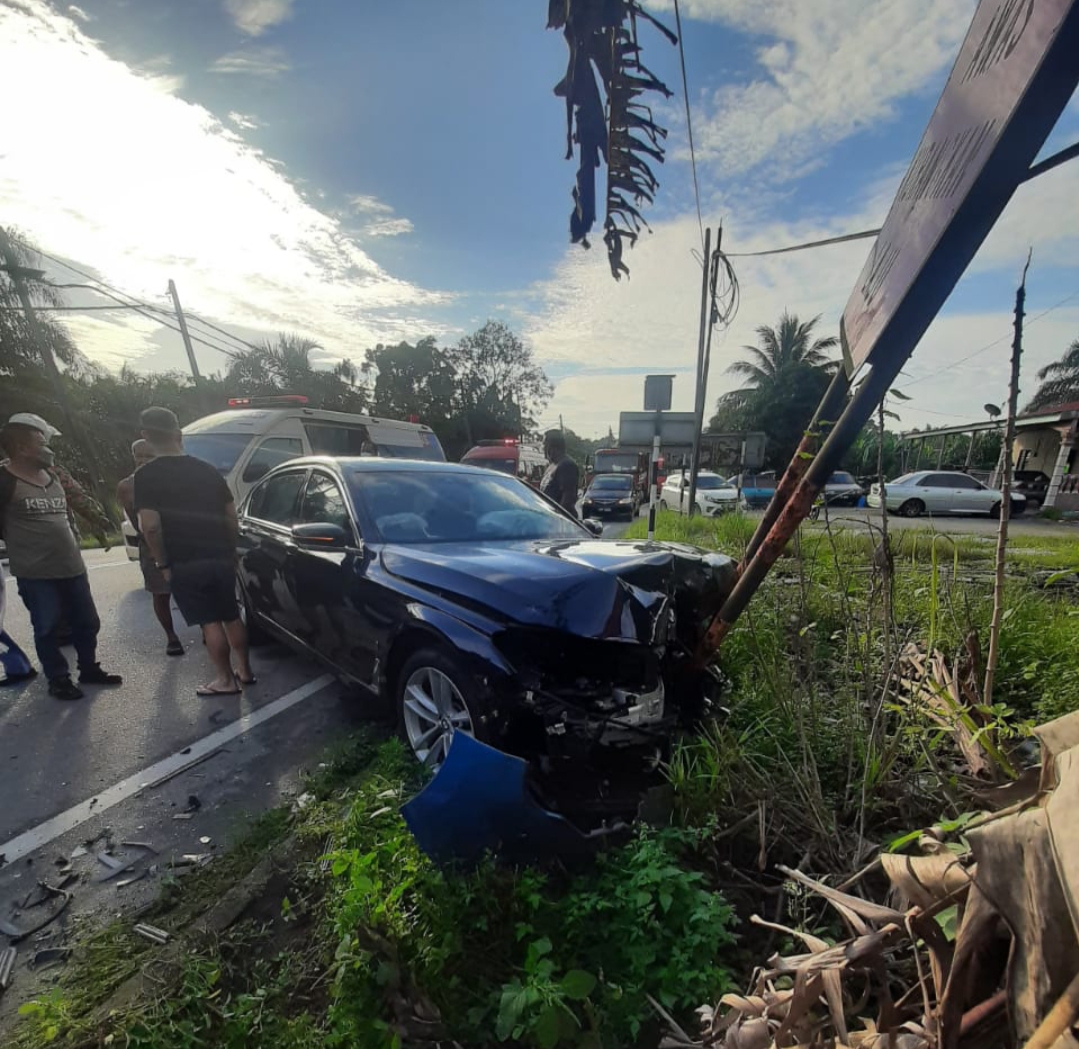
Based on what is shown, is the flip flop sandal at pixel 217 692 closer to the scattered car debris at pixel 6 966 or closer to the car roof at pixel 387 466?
the car roof at pixel 387 466

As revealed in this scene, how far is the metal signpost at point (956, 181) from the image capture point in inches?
40.6

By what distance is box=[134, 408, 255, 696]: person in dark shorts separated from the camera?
3445 millimetres

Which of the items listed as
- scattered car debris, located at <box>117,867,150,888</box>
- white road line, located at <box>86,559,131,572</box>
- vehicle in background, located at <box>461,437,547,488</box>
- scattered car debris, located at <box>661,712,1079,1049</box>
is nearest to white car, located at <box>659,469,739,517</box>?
vehicle in background, located at <box>461,437,547,488</box>

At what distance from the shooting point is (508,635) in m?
2.16

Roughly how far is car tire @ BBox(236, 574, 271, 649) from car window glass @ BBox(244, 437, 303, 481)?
296 cm

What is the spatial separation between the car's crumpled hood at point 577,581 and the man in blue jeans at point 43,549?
8.60 ft

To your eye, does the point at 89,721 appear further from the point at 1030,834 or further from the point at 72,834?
the point at 1030,834

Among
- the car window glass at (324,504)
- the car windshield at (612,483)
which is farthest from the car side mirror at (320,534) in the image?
the car windshield at (612,483)

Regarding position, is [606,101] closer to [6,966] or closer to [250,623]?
[6,966]

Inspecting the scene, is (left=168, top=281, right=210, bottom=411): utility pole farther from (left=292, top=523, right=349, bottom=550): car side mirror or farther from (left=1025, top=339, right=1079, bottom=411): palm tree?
(left=1025, top=339, right=1079, bottom=411): palm tree

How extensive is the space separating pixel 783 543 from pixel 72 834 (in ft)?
10.7

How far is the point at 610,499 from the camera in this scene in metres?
16.8

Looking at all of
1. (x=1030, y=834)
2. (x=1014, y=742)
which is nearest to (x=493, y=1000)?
(x=1030, y=834)

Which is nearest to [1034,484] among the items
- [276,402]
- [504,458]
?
[504,458]
